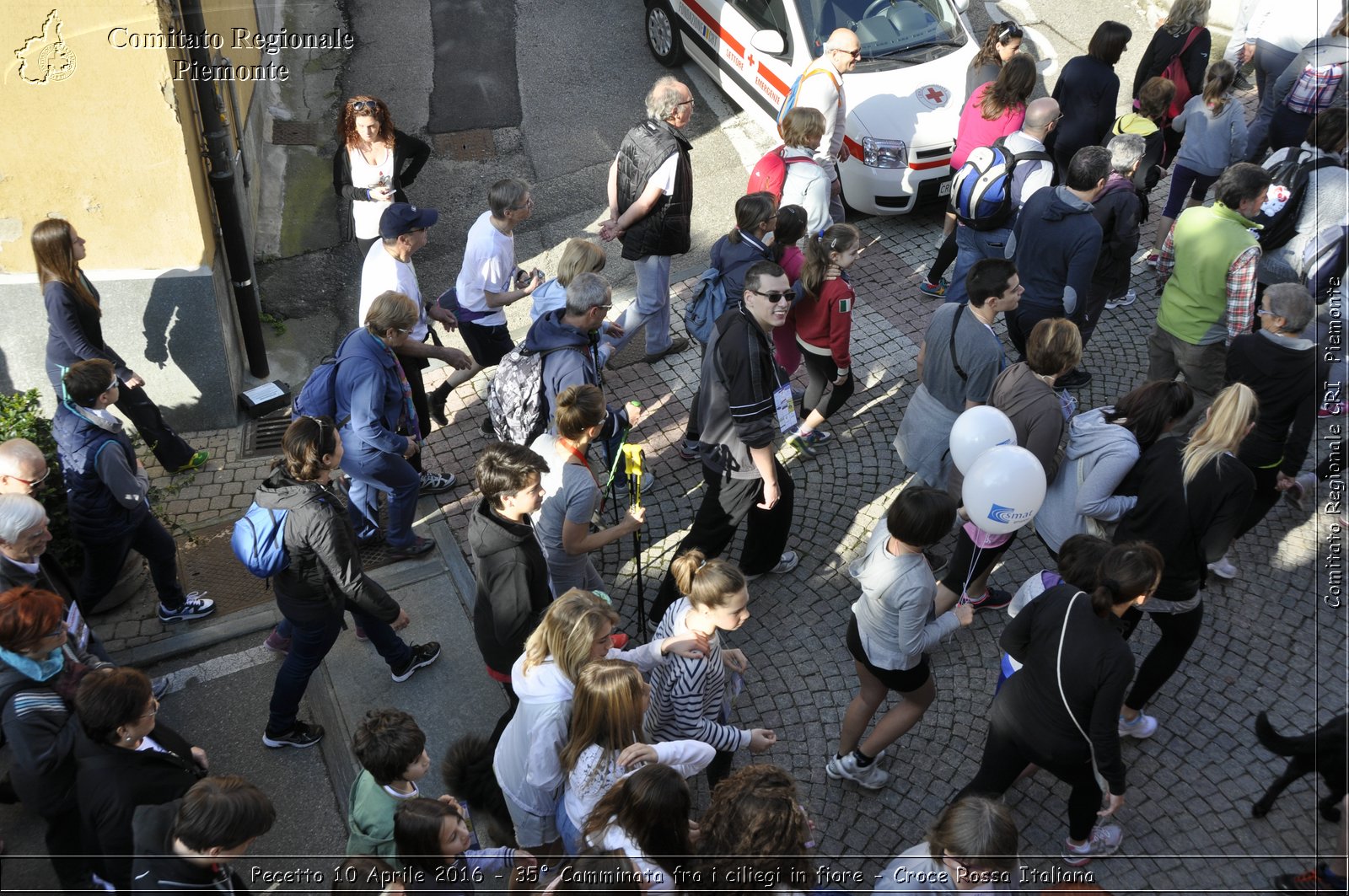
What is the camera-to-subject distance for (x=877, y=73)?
9000 mm

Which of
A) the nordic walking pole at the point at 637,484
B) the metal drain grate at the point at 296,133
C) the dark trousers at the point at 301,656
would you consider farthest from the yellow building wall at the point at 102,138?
the metal drain grate at the point at 296,133

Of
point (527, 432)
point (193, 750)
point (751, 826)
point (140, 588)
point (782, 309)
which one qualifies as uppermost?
point (782, 309)

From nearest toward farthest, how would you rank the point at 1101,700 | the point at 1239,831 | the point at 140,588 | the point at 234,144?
the point at 1101,700
the point at 1239,831
the point at 140,588
the point at 234,144

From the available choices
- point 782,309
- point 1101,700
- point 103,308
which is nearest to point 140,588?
point 103,308

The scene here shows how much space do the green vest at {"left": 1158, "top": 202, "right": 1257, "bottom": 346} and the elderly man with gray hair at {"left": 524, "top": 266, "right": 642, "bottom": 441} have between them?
351cm

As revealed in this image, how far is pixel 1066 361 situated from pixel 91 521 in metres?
4.98

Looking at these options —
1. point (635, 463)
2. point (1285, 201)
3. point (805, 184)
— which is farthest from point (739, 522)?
point (1285, 201)

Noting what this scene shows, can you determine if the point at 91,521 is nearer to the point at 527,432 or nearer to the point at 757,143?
the point at 527,432

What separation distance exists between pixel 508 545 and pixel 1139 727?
325 centimetres

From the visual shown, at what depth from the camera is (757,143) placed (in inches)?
400

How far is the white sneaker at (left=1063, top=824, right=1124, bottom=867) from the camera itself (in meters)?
4.61

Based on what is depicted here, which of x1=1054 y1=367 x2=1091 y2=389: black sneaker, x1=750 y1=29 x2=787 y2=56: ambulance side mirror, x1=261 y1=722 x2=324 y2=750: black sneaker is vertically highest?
x1=750 y1=29 x2=787 y2=56: ambulance side mirror

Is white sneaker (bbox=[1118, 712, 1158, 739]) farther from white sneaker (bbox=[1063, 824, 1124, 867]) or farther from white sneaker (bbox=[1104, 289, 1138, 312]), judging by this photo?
white sneaker (bbox=[1104, 289, 1138, 312])

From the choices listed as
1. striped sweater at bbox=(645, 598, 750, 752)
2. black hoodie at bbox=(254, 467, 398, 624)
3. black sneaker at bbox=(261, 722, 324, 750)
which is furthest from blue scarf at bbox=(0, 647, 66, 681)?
striped sweater at bbox=(645, 598, 750, 752)
